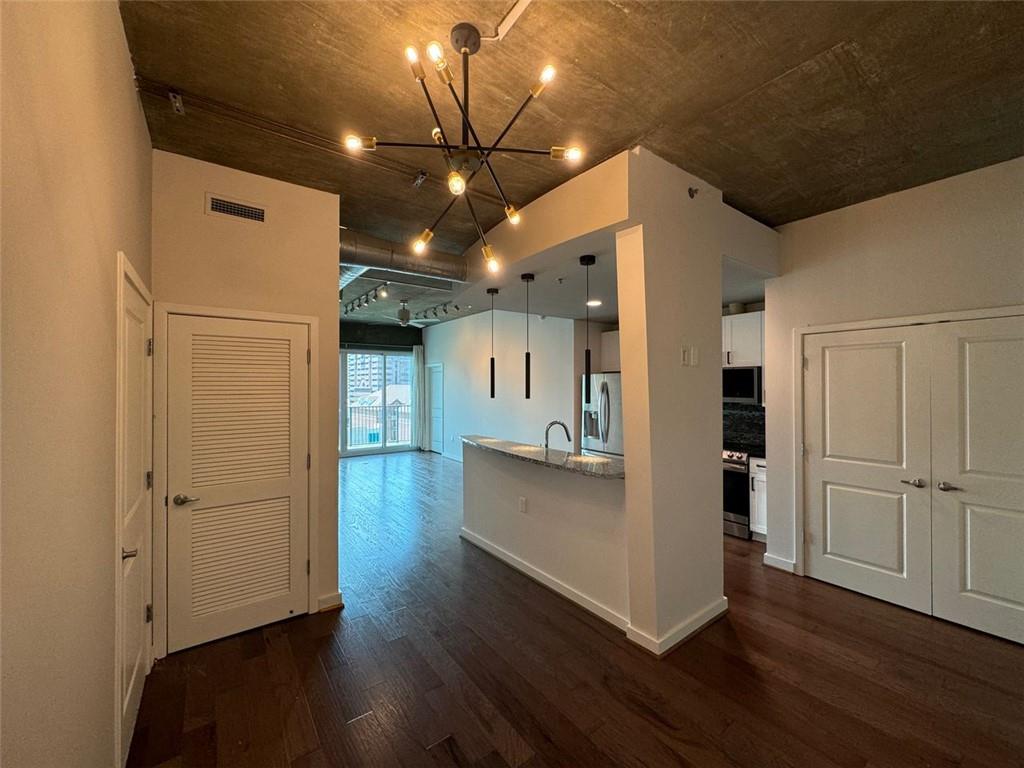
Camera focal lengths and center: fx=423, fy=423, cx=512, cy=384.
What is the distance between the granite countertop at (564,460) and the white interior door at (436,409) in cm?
537

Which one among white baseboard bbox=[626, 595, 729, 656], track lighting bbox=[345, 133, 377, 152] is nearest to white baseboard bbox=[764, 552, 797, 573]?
white baseboard bbox=[626, 595, 729, 656]

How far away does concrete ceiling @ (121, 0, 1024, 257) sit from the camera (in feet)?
5.31

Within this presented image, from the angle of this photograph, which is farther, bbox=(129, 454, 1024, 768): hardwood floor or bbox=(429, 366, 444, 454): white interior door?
bbox=(429, 366, 444, 454): white interior door

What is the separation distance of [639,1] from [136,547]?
3185mm

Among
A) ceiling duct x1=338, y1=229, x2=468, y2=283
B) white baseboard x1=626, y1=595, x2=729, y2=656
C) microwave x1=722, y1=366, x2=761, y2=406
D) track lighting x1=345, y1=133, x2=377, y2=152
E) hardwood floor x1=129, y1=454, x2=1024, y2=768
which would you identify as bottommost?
hardwood floor x1=129, y1=454, x2=1024, y2=768

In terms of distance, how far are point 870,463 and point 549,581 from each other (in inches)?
99.9

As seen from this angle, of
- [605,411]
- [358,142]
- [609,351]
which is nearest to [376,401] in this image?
[609,351]

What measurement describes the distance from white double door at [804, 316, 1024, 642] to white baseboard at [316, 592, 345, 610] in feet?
12.0

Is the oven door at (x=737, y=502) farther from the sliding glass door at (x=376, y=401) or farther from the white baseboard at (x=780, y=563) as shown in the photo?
the sliding glass door at (x=376, y=401)

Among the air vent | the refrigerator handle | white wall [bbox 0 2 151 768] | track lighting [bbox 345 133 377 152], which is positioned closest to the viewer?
white wall [bbox 0 2 151 768]

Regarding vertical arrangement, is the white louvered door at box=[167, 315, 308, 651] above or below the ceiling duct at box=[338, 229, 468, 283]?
below

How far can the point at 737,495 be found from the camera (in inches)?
174

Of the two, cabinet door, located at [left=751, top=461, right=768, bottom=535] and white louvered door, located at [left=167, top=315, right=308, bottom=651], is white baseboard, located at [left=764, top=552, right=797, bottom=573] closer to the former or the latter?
cabinet door, located at [left=751, top=461, right=768, bottom=535]

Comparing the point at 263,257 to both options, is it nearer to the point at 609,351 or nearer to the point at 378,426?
the point at 609,351
